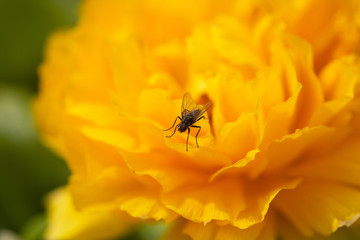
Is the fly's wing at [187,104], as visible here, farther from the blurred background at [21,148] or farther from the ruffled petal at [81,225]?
the blurred background at [21,148]

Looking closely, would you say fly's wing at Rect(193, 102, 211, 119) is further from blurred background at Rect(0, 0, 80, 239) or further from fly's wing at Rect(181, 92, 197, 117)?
blurred background at Rect(0, 0, 80, 239)

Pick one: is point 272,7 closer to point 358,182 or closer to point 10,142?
point 358,182

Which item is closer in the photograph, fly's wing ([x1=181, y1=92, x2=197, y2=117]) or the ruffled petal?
fly's wing ([x1=181, y1=92, x2=197, y2=117])

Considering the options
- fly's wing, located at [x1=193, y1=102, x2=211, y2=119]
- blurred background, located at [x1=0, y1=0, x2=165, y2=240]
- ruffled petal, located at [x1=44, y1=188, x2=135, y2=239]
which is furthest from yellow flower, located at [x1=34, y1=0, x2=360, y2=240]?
blurred background, located at [x1=0, y1=0, x2=165, y2=240]

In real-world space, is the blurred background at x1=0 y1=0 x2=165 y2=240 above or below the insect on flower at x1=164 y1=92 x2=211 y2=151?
above

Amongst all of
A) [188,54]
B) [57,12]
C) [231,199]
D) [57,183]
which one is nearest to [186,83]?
[188,54]

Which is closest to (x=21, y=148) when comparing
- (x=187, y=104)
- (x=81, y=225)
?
(x=81, y=225)

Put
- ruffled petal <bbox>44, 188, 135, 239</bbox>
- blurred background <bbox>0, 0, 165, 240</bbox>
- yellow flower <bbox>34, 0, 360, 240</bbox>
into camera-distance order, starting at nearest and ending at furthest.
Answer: yellow flower <bbox>34, 0, 360, 240</bbox> < ruffled petal <bbox>44, 188, 135, 239</bbox> < blurred background <bbox>0, 0, 165, 240</bbox>

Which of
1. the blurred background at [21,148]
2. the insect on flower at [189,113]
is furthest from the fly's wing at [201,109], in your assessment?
the blurred background at [21,148]
